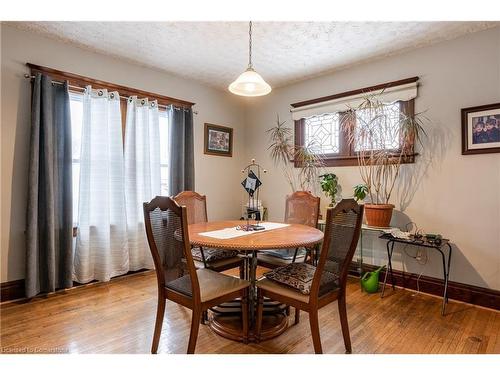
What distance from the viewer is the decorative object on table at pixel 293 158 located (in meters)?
3.80

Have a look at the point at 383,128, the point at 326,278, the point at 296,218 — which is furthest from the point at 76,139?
the point at 383,128

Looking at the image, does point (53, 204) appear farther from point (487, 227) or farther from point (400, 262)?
point (487, 227)

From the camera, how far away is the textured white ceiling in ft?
8.38

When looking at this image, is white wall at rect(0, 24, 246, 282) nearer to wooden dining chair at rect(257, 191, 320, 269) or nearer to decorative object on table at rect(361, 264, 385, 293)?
wooden dining chair at rect(257, 191, 320, 269)

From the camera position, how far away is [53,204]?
2.69 m

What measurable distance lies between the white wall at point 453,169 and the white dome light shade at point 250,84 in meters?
1.67

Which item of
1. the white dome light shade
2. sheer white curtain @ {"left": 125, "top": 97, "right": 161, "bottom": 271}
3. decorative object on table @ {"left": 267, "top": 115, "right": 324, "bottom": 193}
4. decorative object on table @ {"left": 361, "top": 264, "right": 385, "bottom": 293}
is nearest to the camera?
the white dome light shade

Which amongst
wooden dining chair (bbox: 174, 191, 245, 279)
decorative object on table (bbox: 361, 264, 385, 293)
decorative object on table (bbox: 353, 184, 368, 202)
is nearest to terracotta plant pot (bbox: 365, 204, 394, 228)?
decorative object on table (bbox: 353, 184, 368, 202)

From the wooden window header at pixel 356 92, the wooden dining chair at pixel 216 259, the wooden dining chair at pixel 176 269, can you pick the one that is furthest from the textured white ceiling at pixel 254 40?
the wooden dining chair at pixel 176 269

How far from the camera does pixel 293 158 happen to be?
13.2 ft

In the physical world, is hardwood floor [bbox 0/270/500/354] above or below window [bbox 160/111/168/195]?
below

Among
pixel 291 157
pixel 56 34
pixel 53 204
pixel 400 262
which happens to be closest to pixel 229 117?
pixel 291 157

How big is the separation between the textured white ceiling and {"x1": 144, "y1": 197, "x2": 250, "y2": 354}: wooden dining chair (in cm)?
179

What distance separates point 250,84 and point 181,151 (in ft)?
5.78
